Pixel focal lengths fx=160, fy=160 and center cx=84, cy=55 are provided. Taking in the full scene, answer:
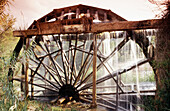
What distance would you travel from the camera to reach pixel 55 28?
4.91 metres

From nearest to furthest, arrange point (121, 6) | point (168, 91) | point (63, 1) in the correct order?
1. point (168, 91)
2. point (121, 6)
3. point (63, 1)

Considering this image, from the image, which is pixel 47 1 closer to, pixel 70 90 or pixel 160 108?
pixel 70 90

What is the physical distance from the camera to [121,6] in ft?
24.7

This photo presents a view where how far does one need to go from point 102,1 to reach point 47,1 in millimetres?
3160

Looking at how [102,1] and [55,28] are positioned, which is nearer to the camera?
[55,28]

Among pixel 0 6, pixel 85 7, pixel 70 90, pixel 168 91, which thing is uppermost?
pixel 85 7

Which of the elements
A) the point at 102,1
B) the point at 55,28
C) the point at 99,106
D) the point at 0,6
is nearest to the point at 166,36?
the point at 55,28

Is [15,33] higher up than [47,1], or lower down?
lower down

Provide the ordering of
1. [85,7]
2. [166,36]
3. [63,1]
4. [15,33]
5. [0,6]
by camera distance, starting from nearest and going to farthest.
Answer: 1. [166,36]
2. [0,6]
3. [15,33]
4. [85,7]
5. [63,1]

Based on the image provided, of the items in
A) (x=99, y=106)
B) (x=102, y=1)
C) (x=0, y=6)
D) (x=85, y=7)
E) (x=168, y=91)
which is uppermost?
(x=102, y=1)

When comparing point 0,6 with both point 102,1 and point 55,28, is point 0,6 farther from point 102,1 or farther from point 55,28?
point 102,1

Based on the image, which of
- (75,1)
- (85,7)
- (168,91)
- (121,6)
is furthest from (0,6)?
(75,1)

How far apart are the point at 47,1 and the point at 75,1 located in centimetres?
161

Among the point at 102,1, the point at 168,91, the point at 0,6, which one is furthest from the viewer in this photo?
the point at 102,1
